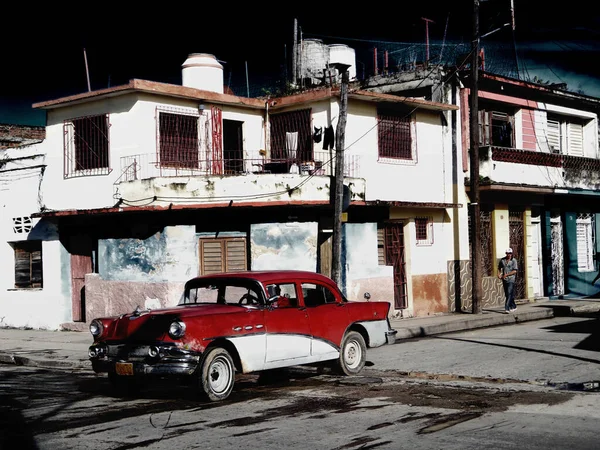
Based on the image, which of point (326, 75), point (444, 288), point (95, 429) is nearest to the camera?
point (95, 429)

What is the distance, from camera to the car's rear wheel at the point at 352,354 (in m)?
12.0

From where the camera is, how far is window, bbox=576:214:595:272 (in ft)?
95.2

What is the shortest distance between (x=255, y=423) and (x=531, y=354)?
22.7 ft

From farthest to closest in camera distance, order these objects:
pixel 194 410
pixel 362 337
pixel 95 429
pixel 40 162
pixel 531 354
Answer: pixel 40 162
pixel 531 354
pixel 362 337
pixel 194 410
pixel 95 429

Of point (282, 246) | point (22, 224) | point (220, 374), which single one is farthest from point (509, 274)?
point (220, 374)

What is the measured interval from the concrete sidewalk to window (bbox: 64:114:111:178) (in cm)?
412

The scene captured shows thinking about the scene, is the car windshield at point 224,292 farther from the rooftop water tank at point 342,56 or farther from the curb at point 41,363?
the rooftop water tank at point 342,56

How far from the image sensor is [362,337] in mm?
12391

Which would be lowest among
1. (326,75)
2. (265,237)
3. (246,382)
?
(246,382)

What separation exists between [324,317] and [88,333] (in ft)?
34.8

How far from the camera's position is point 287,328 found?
432 inches

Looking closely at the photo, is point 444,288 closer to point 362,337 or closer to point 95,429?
point 362,337

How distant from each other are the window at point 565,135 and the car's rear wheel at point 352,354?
56.8ft

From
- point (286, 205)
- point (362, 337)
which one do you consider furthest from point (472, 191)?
point (362, 337)
